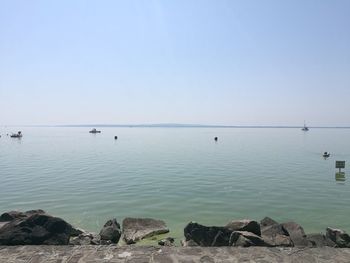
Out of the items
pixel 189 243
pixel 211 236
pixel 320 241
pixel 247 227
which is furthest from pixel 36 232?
pixel 320 241

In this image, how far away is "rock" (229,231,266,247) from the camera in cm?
1104

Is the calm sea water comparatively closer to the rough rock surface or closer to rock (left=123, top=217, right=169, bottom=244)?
rock (left=123, top=217, right=169, bottom=244)

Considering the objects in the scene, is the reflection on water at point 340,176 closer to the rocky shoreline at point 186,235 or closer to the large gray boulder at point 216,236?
the rocky shoreline at point 186,235

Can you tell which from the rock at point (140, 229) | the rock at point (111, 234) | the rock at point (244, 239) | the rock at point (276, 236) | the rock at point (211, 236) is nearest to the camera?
the rock at point (244, 239)

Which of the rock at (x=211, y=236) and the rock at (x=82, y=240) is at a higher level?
the rock at (x=211, y=236)

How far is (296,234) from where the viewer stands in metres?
13.3

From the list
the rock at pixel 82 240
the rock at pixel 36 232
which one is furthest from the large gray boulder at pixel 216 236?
→ the rock at pixel 36 232

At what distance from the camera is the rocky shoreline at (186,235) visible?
1140cm

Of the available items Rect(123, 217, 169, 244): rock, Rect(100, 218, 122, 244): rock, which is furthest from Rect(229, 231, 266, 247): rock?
Rect(100, 218, 122, 244): rock

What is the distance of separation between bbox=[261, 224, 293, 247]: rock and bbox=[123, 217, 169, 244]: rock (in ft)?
15.1

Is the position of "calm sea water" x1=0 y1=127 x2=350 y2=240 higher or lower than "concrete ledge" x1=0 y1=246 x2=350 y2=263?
lower

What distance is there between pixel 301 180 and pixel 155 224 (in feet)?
63.9

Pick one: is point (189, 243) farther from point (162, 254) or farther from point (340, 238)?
point (340, 238)

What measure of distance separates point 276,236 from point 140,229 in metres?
5.83
